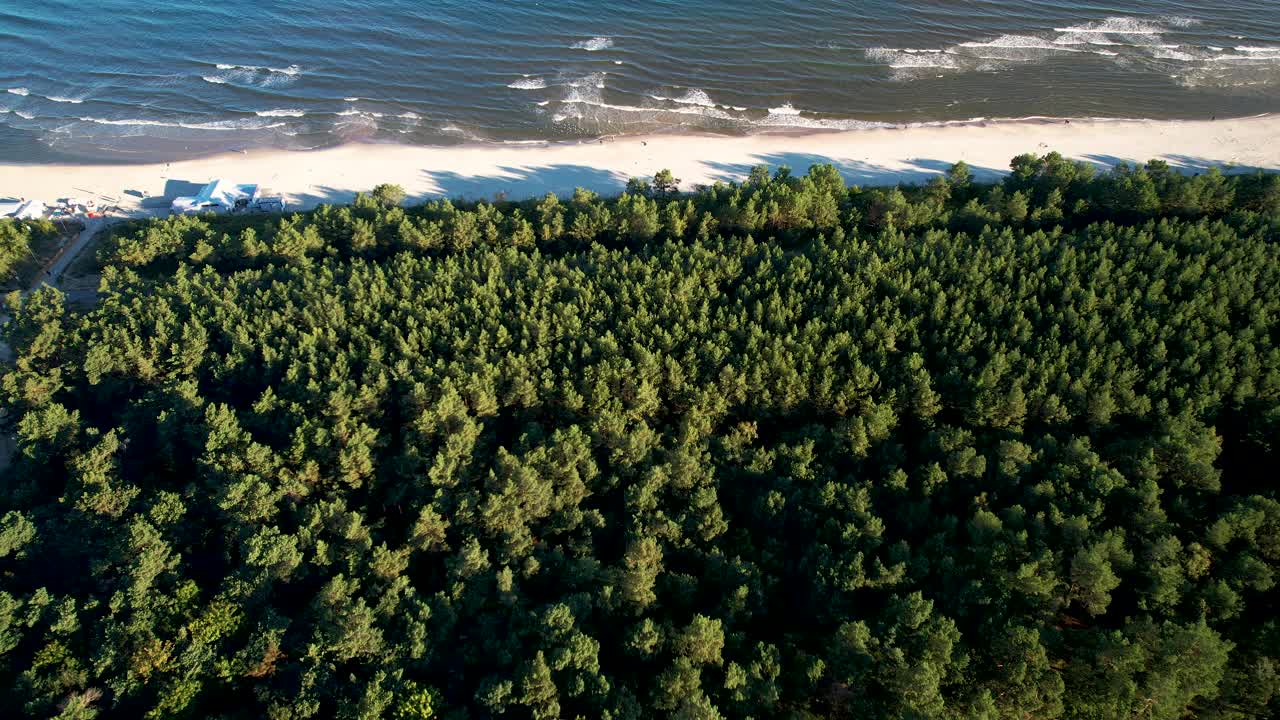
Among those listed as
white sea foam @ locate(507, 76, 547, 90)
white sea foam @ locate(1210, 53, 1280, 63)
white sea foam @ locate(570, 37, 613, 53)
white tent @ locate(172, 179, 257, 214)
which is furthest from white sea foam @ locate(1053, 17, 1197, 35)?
white tent @ locate(172, 179, 257, 214)

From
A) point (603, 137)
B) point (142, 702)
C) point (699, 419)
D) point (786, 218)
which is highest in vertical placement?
point (603, 137)

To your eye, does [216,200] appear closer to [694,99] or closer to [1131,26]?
[694,99]

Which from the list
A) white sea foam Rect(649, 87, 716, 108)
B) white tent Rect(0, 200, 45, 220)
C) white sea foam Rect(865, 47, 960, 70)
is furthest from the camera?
white sea foam Rect(865, 47, 960, 70)

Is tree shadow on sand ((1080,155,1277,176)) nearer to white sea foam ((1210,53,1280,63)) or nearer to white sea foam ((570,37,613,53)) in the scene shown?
white sea foam ((1210,53,1280,63))

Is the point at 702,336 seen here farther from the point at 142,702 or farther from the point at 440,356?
the point at 142,702

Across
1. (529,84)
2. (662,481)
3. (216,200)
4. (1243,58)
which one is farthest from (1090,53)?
(216,200)

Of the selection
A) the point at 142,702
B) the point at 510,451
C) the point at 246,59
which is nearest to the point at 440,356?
the point at 510,451
